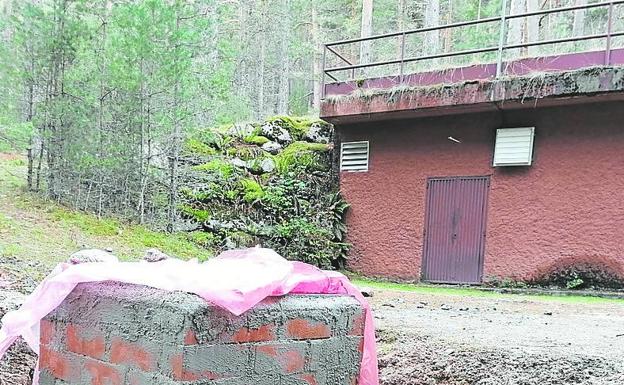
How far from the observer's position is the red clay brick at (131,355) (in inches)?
47.5

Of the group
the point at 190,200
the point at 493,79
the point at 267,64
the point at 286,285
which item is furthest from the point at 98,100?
the point at 267,64

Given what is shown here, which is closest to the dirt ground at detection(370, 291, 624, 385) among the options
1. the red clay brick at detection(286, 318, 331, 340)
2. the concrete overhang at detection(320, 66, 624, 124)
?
the red clay brick at detection(286, 318, 331, 340)

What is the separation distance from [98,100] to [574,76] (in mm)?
6154

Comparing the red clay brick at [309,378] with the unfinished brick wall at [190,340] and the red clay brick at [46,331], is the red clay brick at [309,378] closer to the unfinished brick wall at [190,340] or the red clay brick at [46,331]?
the unfinished brick wall at [190,340]

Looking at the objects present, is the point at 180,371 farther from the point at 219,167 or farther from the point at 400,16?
the point at 400,16

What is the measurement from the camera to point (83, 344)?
137 centimetres

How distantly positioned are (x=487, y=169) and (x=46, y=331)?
22.8 feet

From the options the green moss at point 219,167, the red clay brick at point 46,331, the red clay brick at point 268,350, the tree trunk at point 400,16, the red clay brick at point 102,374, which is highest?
the tree trunk at point 400,16

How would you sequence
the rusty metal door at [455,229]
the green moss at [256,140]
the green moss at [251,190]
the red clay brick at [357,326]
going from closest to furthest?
1. the red clay brick at [357,326]
2. the rusty metal door at [455,229]
3. the green moss at [251,190]
4. the green moss at [256,140]

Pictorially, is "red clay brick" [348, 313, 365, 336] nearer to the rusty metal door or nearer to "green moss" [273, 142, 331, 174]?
the rusty metal door

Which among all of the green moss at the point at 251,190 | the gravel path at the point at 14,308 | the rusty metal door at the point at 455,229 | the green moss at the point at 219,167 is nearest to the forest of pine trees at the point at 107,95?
the green moss at the point at 219,167

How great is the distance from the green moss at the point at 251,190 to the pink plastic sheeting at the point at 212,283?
7037mm

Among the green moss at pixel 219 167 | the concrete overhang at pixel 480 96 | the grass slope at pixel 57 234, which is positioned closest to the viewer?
the grass slope at pixel 57 234

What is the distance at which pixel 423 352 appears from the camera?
2383 mm
